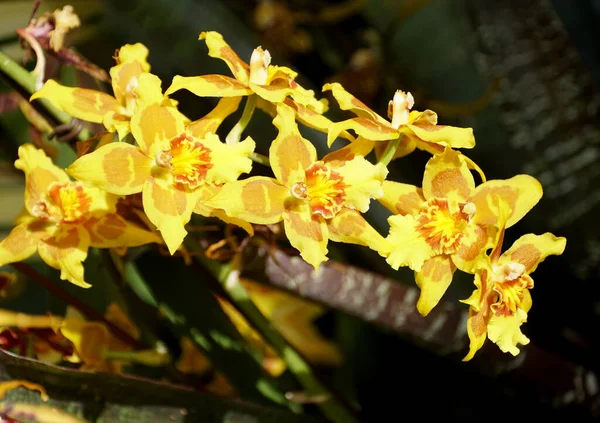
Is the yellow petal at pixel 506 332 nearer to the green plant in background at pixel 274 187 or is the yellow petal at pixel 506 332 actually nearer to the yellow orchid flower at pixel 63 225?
the green plant in background at pixel 274 187

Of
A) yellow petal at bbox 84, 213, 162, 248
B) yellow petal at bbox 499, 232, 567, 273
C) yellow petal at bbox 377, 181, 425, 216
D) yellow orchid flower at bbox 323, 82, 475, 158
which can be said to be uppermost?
yellow orchid flower at bbox 323, 82, 475, 158

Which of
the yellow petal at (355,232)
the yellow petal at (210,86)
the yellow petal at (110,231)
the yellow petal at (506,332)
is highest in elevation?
the yellow petal at (210,86)

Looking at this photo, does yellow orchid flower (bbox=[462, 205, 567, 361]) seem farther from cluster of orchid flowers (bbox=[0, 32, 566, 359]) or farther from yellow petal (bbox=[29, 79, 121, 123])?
yellow petal (bbox=[29, 79, 121, 123])

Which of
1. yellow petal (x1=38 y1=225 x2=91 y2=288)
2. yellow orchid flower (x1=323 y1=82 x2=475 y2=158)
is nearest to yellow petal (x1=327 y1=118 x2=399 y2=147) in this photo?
yellow orchid flower (x1=323 y1=82 x2=475 y2=158)

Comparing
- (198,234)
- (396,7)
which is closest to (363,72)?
(396,7)

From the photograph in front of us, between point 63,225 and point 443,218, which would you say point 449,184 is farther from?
point 63,225

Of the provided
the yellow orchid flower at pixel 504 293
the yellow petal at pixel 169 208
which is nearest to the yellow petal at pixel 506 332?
the yellow orchid flower at pixel 504 293
